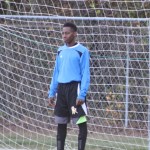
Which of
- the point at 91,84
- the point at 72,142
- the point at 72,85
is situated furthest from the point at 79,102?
the point at 91,84

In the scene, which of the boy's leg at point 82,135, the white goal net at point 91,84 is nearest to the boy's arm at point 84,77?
the boy's leg at point 82,135

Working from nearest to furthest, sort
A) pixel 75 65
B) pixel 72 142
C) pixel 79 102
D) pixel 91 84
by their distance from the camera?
1. pixel 79 102
2. pixel 75 65
3. pixel 72 142
4. pixel 91 84

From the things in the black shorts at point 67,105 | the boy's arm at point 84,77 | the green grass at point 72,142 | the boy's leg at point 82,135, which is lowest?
the green grass at point 72,142

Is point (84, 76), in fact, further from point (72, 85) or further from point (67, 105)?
point (67, 105)

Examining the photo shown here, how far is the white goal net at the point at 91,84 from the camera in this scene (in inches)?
329

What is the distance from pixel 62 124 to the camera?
21.2 ft

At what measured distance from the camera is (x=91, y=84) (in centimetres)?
859

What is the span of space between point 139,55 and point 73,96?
259 centimetres

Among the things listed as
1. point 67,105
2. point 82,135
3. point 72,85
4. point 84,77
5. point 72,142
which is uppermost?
point 84,77

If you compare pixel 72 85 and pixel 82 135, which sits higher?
pixel 72 85

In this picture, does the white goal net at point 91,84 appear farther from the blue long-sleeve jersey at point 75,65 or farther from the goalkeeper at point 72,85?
the blue long-sleeve jersey at point 75,65

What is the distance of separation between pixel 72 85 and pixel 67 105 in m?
0.25

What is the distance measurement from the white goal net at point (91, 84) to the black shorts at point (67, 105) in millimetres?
1811

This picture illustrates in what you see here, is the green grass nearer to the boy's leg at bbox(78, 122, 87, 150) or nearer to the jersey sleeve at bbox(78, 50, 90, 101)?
the boy's leg at bbox(78, 122, 87, 150)
